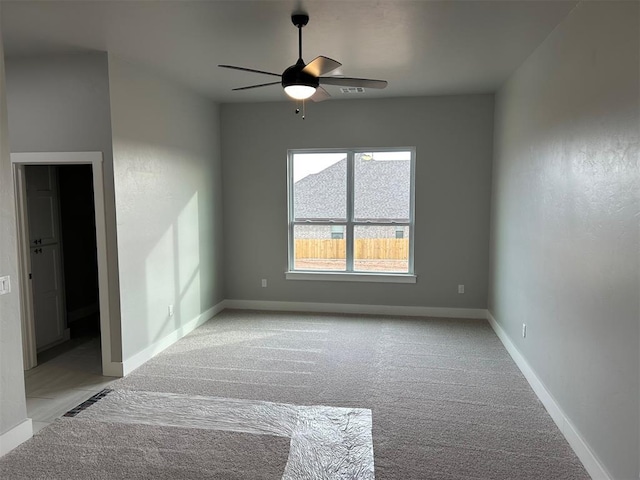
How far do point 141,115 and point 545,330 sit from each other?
4.00 m

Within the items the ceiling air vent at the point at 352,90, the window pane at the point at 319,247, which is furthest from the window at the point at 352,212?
the ceiling air vent at the point at 352,90

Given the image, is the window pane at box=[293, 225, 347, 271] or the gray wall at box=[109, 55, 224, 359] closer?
the gray wall at box=[109, 55, 224, 359]

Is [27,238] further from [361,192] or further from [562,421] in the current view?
[562,421]

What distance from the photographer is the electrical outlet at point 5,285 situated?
2.72 metres

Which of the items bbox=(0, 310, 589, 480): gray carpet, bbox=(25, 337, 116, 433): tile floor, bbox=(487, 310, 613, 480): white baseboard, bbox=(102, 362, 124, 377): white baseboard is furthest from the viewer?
bbox=(102, 362, 124, 377): white baseboard

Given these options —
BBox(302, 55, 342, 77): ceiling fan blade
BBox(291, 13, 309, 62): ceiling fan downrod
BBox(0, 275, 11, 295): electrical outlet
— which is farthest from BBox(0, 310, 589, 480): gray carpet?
BBox(291, 13, 309, 62): ceiling fan downrod

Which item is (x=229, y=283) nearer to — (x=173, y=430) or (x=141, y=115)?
(x=141, y=115)

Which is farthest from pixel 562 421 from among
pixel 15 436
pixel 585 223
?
pixel 15 436

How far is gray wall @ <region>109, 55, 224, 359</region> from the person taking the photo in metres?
3.94

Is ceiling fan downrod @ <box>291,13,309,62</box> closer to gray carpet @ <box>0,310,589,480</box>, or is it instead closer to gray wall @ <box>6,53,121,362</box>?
gray wall @ <box>6,53,121,362</box>

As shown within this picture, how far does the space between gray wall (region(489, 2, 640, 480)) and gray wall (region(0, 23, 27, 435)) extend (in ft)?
11.5

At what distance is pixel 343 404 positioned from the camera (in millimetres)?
3357

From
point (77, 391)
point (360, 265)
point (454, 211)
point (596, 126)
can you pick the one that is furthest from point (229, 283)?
point (596, 126)

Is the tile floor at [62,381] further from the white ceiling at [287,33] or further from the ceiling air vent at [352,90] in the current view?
the ceiling air vent at [352,90]
